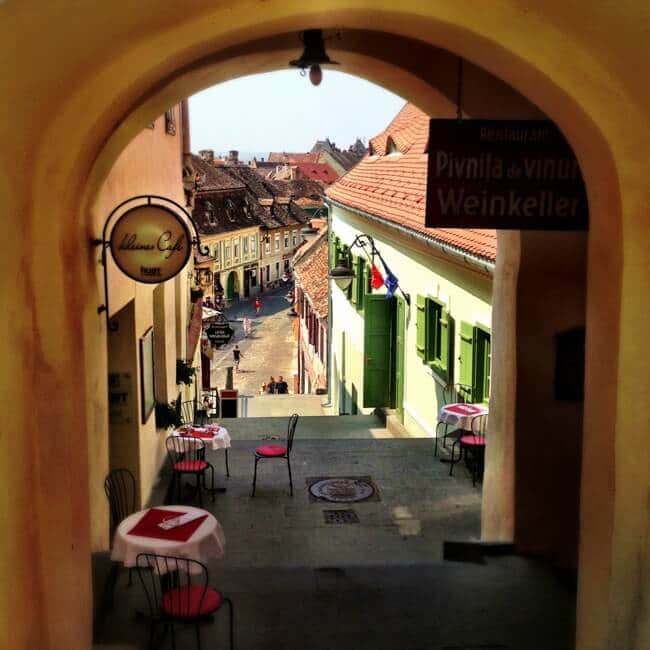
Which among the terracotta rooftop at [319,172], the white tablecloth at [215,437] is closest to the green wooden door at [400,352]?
the white tablecloth at [215,437]

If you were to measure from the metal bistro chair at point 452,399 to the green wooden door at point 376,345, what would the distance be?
342 centimetres

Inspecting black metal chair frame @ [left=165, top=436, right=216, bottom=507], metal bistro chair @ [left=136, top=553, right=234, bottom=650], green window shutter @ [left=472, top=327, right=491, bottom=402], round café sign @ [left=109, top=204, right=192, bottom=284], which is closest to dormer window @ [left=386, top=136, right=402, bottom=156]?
green window shutter @ [left=472, top=327, right=491, bottom=402]

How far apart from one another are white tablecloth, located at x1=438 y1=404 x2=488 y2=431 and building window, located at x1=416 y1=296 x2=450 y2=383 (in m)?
1.42

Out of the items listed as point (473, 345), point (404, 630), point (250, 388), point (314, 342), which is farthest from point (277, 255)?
point (404, 630)

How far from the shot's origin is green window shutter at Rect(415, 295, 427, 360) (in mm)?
14156

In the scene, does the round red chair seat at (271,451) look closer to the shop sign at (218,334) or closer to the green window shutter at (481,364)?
the green window shutter at (481,364)

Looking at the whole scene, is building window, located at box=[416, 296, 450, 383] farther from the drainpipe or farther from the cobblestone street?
the cobblestone street

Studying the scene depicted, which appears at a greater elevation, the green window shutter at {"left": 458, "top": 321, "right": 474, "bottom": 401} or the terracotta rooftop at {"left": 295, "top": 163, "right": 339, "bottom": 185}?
the terracotta rooftop at {"left": 295, "top": 163, "right": 339, "bottom": 185}

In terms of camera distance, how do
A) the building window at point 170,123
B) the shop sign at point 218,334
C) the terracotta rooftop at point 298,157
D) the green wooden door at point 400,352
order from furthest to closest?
1. the terracotta rooftop at point 298,157
2. the shop sign at point 218,334
3. the green wooden door at point 400,352
4. the building window at point 170,123

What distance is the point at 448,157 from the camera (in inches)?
225

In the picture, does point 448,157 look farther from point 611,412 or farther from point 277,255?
point 277,255

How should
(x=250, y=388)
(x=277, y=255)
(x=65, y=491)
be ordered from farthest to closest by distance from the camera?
1. (x=277, y=255)
2. (x=250, y=388)
3. (x=65, y=491)

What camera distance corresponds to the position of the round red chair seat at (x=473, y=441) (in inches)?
438

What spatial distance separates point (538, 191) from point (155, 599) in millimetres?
4573
